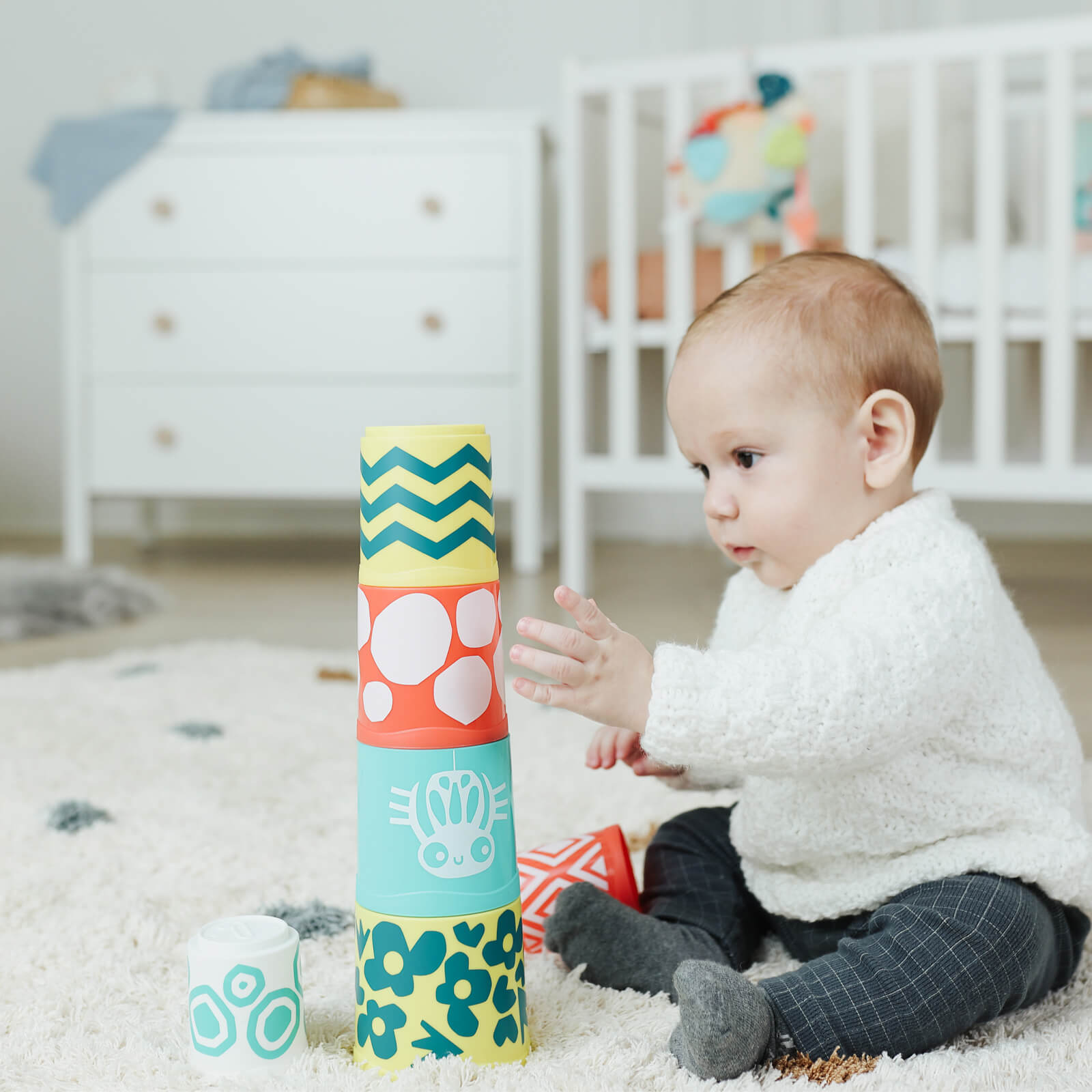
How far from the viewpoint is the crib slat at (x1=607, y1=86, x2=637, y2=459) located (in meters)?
2.12

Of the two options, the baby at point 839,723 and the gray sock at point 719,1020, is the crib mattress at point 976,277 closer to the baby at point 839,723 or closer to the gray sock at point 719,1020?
the baby at point 839,723

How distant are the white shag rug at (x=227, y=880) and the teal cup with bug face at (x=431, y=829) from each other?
76 millimetres

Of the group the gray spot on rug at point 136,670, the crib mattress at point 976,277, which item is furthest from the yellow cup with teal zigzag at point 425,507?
the crib mattress at point 976,277

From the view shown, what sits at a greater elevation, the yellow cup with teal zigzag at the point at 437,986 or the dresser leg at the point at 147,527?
the yellow cup with teal zigzag at the point at 437,986

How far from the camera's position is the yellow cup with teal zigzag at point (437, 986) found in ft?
1.85

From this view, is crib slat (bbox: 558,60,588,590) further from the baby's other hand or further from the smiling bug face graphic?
the smiling bug face graphic

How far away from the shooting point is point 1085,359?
262 centimetres

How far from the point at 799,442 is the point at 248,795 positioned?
24.3 inches

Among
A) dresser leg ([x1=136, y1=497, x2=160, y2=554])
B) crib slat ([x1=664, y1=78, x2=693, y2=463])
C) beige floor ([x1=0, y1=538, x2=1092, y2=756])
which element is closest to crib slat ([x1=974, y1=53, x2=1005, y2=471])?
beige floor ([x1=0, y1=538, x2=1092, y2=756])

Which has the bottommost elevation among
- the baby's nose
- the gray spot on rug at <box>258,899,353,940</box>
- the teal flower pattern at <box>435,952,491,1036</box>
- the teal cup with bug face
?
the gray spot on rug at <box>258,899,353,940</box>

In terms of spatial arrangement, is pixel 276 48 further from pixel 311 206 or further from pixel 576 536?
pixel 576 536

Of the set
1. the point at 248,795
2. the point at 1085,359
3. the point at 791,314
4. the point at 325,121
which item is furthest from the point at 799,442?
the point at 1085,359

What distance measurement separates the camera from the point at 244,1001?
1.88 ft

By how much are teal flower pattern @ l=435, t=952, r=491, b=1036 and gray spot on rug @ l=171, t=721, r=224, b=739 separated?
73 centimetres
